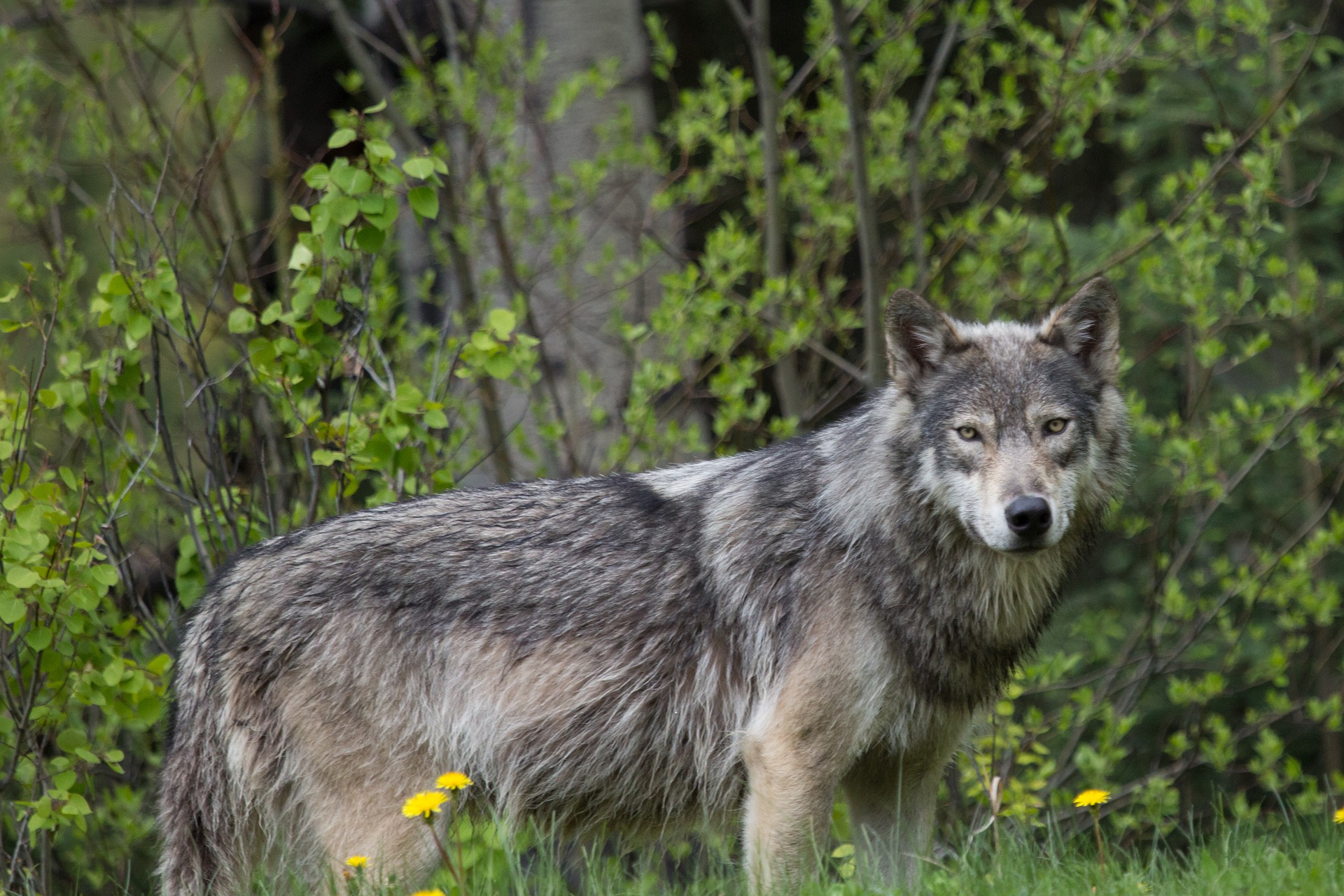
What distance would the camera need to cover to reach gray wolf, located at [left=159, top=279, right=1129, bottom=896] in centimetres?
391

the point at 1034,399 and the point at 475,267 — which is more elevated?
the point at 475,267

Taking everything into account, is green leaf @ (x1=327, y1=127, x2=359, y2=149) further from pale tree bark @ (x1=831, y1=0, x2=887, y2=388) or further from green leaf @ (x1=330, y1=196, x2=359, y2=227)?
pale tree bark @ (x1=831, y1=0, x2=887, y2=388)

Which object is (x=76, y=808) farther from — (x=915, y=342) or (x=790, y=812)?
(x=915, y=342)

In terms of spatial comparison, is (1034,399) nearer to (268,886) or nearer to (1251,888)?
(1251,888)

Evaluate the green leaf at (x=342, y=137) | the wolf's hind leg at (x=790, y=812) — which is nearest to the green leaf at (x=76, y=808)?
the wolf's hind leg at (x=790, y=812)

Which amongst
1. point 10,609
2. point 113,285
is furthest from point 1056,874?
point 113,285

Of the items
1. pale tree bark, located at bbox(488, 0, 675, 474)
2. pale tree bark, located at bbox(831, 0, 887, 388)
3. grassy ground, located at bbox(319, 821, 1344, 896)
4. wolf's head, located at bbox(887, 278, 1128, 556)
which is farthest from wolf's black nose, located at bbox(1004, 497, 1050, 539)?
pale tree bark, located at bbox(488, 0, 675, 474)

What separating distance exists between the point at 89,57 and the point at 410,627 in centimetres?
384

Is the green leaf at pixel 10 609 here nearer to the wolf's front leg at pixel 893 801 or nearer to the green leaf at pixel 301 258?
the green leaf at pixel 301 258

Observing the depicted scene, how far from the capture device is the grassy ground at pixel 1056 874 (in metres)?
3.29

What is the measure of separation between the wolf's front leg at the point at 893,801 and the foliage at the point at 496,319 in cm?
51

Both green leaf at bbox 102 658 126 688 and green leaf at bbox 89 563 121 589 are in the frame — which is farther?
green leaf at bbox 102 658 126 688

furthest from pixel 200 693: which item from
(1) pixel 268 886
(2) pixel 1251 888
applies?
(2) pixel 1251 888

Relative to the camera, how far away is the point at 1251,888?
127 inches
